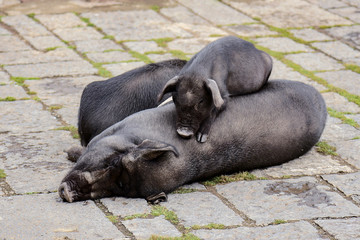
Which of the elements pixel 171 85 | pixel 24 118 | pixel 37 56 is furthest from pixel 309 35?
pixel 171 85

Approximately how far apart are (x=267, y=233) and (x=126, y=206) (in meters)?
0.95

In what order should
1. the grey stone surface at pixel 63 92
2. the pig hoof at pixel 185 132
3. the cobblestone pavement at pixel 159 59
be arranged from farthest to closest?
the grey stone surface at pixel 63 92 < the pig hoof at pixel 185 132 < the cobblestone pavement at pixel 159 59

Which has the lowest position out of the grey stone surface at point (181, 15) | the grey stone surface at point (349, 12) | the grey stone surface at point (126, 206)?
the grey stone surface at point (126, 206)

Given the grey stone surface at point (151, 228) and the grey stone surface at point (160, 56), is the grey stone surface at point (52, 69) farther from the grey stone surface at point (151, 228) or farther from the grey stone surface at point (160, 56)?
the grey stone surface at point (151, 228)

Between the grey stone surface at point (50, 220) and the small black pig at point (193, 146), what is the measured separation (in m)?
0.13

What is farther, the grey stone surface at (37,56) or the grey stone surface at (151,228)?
the grey stone surface at (37,56)

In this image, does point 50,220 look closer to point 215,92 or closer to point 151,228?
point 151,228

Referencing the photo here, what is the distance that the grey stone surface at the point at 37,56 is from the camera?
836 cm

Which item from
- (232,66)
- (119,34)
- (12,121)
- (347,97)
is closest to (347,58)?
(347,97)

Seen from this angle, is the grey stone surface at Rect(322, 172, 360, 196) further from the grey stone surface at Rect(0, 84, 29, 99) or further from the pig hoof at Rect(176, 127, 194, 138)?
the grey stone surface at Rect(0, 84, 29, 99)

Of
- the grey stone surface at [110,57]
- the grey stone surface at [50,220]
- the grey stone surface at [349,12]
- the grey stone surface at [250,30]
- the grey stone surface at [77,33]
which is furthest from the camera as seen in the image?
the grey stone surface at [349,12]

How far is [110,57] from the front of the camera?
8.49 metres

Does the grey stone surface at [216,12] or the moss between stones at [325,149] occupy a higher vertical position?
the moss between stones at [325,149]

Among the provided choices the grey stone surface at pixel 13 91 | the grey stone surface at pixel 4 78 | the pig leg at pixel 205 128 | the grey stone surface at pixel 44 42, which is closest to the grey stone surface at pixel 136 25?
the grey stone surface at pixel 44 42
